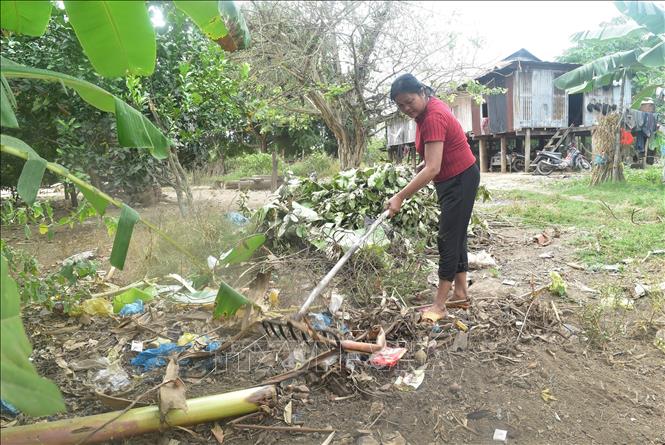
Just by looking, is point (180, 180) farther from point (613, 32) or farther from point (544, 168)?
point (544, 168)

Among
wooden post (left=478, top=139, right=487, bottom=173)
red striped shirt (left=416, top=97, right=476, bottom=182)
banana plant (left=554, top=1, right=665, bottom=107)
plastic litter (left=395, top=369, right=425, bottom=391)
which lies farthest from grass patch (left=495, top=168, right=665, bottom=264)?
wooden post (left=478, top=139, right=487, bottom=173)

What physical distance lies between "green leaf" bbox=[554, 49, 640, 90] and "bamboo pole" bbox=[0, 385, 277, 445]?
9.80m

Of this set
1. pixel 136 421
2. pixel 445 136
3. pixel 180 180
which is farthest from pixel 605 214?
pixel 136 421

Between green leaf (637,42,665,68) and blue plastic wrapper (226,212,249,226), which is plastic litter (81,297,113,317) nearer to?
blue plastic wrapper (226,212,249,226)

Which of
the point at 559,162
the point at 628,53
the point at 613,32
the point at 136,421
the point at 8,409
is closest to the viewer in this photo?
the point at 136,421

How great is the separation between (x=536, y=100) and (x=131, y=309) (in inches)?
694

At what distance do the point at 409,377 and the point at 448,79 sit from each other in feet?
33.2

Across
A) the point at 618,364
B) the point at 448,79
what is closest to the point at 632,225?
the point at 618,364

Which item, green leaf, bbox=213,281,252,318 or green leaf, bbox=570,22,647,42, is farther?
green leaf, bbox=570,22,647,42

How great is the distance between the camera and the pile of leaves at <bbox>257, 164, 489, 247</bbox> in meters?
4.98

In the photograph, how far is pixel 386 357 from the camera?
8.23 feet

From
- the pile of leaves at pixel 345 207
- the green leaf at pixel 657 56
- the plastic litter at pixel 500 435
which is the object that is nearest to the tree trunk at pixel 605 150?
the green leaf at pixel 657 56

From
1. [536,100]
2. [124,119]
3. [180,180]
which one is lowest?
[180,180]

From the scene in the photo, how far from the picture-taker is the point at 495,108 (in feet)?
58.7
